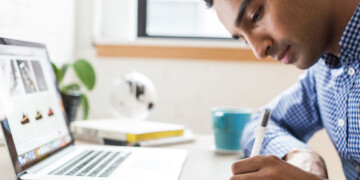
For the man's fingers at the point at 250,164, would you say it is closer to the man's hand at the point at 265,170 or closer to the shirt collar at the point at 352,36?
the man's hand at the point at 265,170

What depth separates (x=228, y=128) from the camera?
3.34ft

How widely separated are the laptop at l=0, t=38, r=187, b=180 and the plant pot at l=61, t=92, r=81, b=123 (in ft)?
0.68

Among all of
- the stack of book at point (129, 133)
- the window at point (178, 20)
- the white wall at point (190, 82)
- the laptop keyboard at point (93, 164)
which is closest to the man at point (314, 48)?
the stack of book at point (129, 133)

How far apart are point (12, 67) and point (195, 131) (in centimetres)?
108

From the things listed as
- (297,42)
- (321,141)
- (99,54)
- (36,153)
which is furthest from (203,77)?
(36,153)

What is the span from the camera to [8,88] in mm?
651

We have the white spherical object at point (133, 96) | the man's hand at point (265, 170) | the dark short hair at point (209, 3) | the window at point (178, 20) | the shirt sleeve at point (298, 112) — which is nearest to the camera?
the man's hand at point (265, 170)

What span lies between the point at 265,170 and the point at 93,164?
322 mm

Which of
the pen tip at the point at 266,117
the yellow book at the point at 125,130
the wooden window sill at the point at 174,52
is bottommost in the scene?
the yellow book at the point at 125,130

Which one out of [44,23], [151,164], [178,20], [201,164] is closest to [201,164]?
[201,164]

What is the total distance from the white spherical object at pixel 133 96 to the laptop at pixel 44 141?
12.9 inches

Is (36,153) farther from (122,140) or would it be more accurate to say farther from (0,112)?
(122,140)

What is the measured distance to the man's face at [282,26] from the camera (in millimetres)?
828

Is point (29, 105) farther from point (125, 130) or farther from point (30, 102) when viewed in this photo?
point (125, 130)
